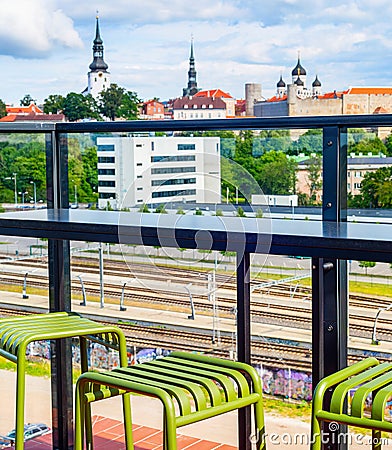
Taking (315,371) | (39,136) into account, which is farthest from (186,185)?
(315,371)

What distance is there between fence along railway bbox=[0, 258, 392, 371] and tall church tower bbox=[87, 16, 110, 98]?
127ft

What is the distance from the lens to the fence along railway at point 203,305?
1896 mm

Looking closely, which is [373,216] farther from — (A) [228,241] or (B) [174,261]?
(B) [174,261]

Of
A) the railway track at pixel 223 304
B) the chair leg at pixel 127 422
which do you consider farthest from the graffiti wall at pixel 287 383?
the chair leg at pixel 127 422

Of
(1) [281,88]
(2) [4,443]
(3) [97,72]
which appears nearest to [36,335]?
(2) [4,443]

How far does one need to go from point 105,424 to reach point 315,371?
862mm

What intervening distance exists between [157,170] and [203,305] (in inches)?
24.3

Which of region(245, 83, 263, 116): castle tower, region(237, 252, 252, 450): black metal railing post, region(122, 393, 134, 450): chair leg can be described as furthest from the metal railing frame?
region(245, 83, 263, 116): castle tower

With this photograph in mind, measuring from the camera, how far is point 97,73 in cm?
4203

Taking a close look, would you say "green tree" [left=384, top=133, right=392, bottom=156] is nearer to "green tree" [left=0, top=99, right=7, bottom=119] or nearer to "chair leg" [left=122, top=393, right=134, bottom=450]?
"chair leg" [left=122, top=393, right=134, bottom=450]

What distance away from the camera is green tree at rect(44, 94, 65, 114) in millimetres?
39213

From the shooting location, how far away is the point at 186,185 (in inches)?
96.5

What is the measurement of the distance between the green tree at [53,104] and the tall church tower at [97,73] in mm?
2153

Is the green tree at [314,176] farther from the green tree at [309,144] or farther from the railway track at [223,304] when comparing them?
the railway track at [223,304]
